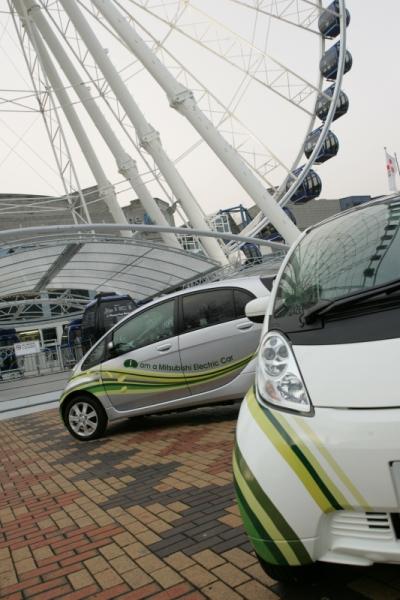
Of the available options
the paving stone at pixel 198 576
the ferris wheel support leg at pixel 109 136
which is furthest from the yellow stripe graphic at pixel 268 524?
the ferris wheel support leg at pixel 109 136

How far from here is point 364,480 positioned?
1.79m

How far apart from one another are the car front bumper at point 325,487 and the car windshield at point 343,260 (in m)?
0.61

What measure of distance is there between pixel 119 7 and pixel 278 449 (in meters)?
23.7

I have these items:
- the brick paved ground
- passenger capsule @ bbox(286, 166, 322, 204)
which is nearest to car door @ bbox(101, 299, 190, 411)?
the brick paved ground

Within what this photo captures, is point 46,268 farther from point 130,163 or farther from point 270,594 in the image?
point 270,594

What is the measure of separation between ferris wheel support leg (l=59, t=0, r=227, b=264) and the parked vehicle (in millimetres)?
4383

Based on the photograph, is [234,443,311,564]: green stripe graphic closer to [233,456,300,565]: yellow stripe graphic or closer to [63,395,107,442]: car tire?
[233,456,300,565]: yellow stripe graphic

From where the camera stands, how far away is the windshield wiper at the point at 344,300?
7.15 ft

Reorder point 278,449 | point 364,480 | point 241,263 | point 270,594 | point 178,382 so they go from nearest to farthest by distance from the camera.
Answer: point 364,480 → point 278,449 → point 270,594 → point 178,382 → point 241,263

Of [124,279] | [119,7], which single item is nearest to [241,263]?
[124,279]

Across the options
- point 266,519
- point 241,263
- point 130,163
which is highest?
point 130,163

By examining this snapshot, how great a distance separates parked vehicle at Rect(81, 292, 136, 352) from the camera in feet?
69.7

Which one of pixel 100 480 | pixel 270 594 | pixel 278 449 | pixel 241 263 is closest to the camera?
pixel 278 449

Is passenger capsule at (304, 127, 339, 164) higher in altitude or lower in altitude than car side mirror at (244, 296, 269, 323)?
higher
